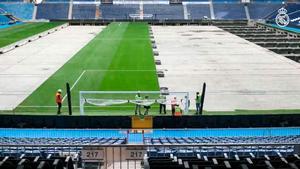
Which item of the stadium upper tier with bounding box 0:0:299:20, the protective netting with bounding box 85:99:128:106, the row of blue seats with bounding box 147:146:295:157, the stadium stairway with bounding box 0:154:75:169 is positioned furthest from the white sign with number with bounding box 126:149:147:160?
the stadium upper tier with bounding box 0:0:299:20

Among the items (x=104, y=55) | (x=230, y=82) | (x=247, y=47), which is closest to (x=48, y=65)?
(x=104, y=55)

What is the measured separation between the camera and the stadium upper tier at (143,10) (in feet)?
306

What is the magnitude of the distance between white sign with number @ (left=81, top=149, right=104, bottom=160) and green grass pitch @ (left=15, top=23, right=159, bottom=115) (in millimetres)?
13398

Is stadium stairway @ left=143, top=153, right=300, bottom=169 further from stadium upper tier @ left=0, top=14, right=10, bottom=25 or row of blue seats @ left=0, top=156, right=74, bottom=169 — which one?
stadium upper tier @ left=0, top=14, right=10, bottom=25

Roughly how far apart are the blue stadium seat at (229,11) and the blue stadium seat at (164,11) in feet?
27.9

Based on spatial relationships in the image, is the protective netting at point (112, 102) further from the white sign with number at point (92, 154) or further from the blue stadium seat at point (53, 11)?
the blue stadium seat at point (53, 11)

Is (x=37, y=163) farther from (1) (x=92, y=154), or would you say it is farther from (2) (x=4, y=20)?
(2) (x=4, y=20)

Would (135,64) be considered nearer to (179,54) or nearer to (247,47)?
(179,54)

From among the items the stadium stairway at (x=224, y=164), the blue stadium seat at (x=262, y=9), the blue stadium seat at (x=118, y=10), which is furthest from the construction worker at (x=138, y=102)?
the blue stadium seat at (x=262, y=9)

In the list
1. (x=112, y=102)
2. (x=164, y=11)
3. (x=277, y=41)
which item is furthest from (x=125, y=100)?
(x=164, y=11)

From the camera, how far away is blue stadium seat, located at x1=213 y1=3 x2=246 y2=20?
9356 cm

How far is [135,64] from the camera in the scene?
37.8 m

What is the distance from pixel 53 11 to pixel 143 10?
2098 cm

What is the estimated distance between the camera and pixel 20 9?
310ft
